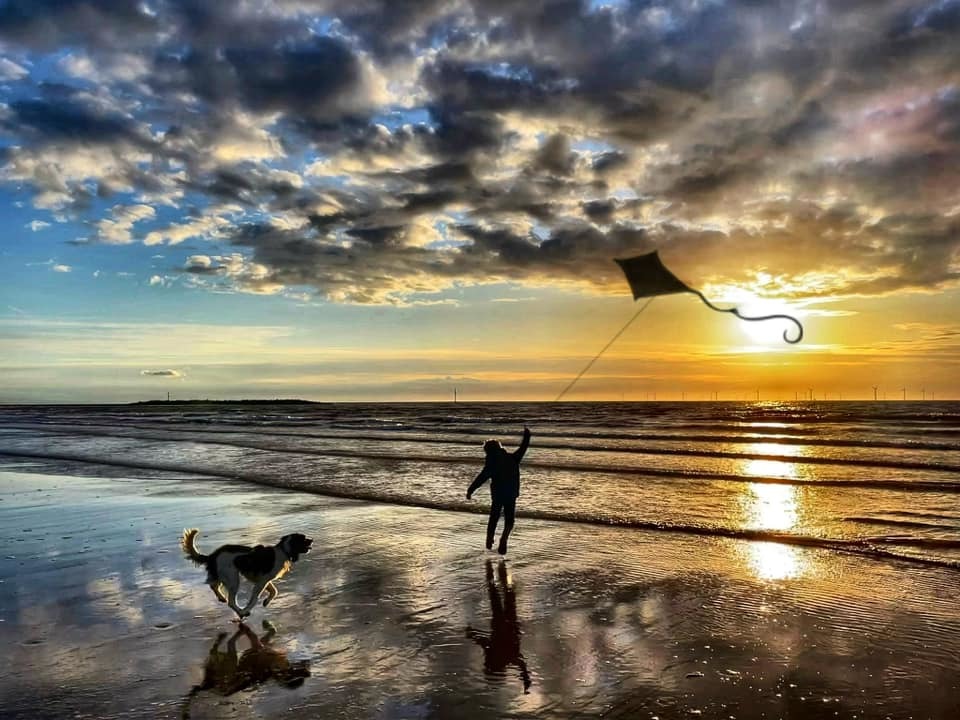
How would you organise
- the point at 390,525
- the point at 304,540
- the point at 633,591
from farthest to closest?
the point at 390,525
the point at 633,591
the point at 304,540

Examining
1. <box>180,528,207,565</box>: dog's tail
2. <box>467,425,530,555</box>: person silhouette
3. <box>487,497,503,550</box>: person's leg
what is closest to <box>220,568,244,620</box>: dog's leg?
<box>180,528,207,565</box>: dog's tail

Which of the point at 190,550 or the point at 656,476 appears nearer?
the point at 190,550

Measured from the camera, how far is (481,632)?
6668 millimetres

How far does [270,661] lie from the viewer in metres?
5.92

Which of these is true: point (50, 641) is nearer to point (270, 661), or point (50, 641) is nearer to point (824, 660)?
point (270, 661)

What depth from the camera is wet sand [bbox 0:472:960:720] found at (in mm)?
5191

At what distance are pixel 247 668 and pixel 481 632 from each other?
88.3 inches

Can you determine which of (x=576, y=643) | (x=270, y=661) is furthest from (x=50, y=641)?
(x=576, y=643)

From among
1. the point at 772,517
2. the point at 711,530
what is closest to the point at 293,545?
the point at 711,530

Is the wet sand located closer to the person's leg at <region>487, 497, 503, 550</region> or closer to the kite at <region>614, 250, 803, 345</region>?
the person's leg at <region>487, 497, 503, 550</region>

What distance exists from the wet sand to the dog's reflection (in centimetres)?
2

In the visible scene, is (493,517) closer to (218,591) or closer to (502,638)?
(502,638)

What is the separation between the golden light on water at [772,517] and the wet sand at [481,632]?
0.28 ft

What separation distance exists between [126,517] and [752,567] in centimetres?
1150
